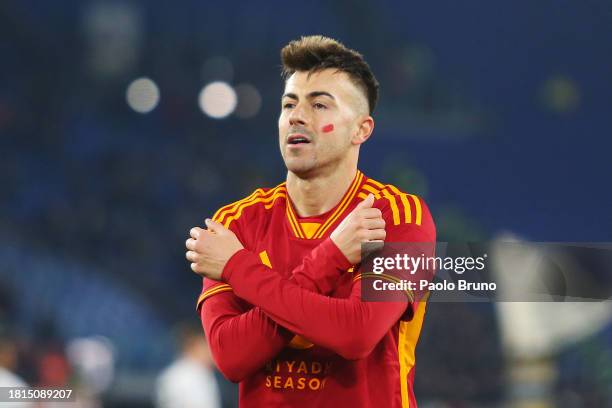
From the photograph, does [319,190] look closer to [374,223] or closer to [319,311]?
[374,223]

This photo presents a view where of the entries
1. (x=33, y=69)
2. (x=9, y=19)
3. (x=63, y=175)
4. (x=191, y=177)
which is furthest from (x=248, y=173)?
(x=9, y=19)

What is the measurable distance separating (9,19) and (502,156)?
7.37m

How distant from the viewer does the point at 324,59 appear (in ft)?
8.81

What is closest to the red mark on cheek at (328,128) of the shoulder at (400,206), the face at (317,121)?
the face at (317,121)

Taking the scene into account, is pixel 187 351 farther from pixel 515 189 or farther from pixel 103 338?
pixel 515 189

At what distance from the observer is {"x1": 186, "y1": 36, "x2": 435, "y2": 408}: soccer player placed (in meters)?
2.32

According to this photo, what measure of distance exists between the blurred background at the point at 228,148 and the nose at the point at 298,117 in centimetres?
711

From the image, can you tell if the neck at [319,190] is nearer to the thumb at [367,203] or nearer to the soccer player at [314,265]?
the soccer player at [314,265]

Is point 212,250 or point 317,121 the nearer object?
point 212,250

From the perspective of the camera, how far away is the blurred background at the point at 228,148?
9.80 metres

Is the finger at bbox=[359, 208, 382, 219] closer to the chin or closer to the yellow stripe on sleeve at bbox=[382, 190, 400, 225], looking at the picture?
the yellow stripe on sleeve at bbox=[382, 190, 400, 225]

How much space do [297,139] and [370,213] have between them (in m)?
0.35

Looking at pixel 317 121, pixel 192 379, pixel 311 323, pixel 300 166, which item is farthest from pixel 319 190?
pixel 192 379

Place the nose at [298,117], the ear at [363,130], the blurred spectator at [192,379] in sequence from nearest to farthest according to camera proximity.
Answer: the nose at [298,117] → the ear at [363,130] → the blurred spectator at [192,379]
